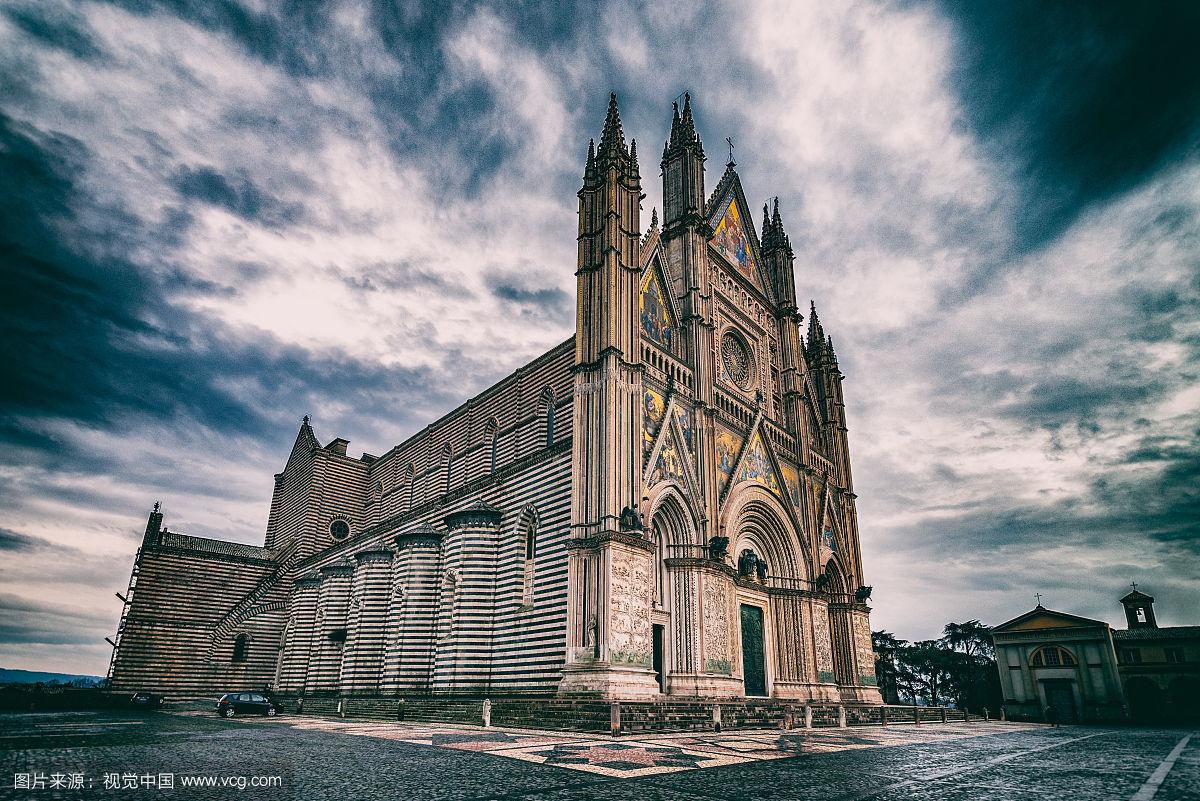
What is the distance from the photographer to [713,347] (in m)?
26.4

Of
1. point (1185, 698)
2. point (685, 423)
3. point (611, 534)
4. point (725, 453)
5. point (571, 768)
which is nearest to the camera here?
point (571, 768)

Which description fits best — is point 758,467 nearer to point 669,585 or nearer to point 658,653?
point 669,585

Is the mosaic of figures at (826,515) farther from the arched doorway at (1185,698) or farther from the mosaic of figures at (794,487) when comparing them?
the arched doorway at (1185,698)

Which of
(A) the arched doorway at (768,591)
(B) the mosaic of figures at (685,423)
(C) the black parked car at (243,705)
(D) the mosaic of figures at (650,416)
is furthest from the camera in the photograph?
(A) the arched doorway at (768,591)

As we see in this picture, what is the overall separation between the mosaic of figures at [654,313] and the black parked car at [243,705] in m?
18.7

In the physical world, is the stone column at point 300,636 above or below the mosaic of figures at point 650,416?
below

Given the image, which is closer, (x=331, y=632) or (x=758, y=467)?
(x=758, y=467)

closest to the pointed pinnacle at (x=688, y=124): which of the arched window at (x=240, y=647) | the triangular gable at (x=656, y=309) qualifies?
the triangular gable at (x=656, y=309)

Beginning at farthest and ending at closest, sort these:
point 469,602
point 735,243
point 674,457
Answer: point 735,243
point 469,602
point 674,457

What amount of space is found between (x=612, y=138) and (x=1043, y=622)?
4110 cm

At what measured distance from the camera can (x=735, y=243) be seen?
31.6 meters

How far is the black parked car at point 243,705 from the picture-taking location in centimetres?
2006

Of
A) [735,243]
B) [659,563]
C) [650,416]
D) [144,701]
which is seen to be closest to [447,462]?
[650,416]

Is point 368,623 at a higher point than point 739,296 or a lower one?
lower
